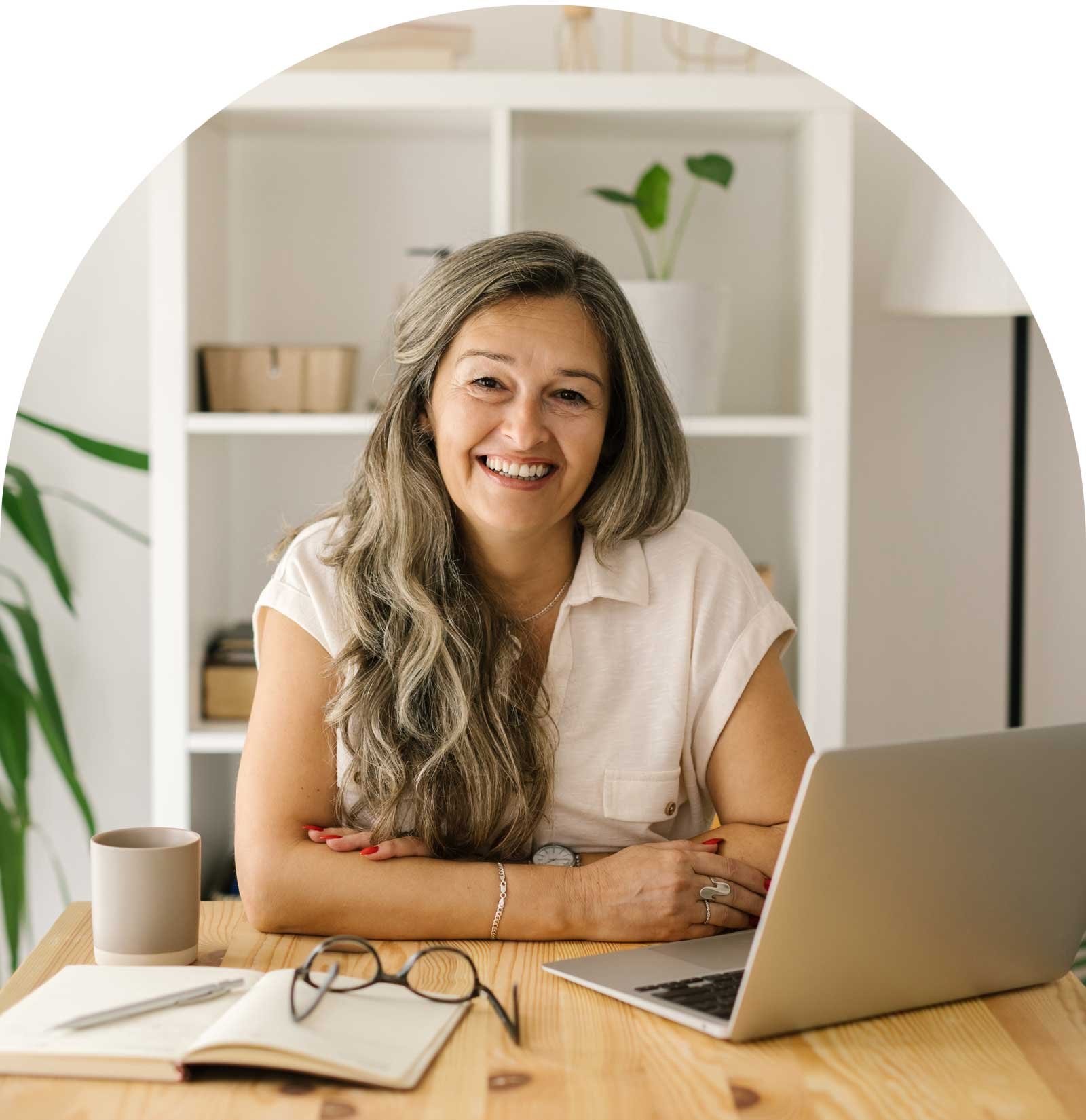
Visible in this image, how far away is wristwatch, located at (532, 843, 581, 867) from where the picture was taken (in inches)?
57.5

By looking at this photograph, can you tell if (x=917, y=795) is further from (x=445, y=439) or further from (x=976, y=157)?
(x=976, y=157)

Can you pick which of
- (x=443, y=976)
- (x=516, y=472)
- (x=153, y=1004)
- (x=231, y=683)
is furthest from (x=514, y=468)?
(x=231, y=683)

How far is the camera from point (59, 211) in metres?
1.86

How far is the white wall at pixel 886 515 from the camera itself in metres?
2.67

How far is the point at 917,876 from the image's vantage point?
99 centimetres

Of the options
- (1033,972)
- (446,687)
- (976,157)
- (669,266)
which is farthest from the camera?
(669,266)

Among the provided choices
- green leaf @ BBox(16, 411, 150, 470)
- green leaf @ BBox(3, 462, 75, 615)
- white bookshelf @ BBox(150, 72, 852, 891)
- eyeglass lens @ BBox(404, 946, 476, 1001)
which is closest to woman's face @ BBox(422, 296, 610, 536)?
eyeglass lens @ BBox(404, 946, 476, 1001)

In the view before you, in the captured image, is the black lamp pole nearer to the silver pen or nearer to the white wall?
the white wall

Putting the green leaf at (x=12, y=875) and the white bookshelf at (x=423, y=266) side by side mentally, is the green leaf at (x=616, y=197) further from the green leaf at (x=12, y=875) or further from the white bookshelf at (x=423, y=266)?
the green leaf at (x=12, y=875)

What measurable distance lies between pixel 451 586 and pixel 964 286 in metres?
1.17

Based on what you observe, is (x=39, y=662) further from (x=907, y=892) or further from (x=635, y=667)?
(x=907, y=892)

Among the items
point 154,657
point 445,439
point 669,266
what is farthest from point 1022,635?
point 154,657

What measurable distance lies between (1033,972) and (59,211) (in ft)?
5.21

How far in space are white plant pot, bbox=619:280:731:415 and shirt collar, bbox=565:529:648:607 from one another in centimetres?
68
